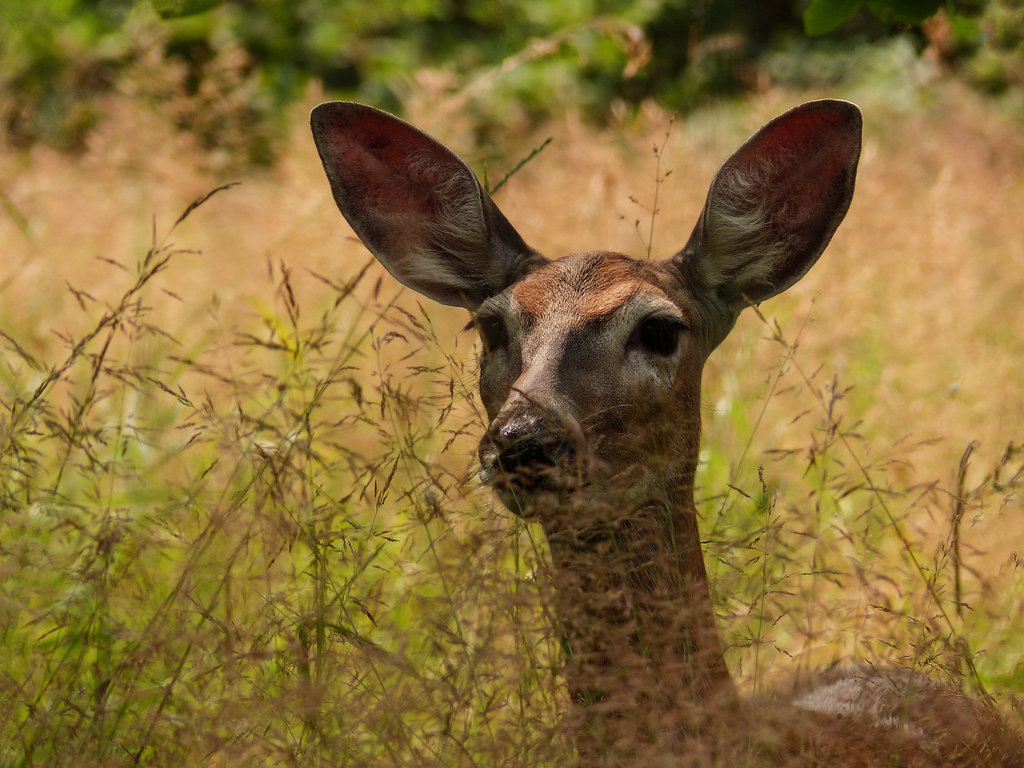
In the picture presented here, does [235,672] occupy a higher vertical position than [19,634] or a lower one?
lower

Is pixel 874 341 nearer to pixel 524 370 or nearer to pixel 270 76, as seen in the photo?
pixel 524 370

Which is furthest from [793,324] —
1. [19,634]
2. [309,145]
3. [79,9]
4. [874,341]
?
[79,9]

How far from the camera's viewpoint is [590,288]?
340 cm

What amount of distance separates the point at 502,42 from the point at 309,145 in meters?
2.54

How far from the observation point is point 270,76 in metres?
9.34

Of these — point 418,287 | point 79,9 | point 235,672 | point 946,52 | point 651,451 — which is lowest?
point 235,672

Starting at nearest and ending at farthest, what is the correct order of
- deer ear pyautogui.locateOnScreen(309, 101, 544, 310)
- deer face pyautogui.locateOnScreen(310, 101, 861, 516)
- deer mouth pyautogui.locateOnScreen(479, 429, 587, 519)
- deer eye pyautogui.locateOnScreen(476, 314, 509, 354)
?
1. deer mouth pyautogui.locateOnScreen(479, 429, 587, 519)
2. deer face pyautogui.locateOnScreen(310, 101, 861, 516)
3. deer eye pyautogui.locateOnScreen(476, 314, 509, 354)
4. deer ear pyautogui.locateOnScreen(309, 101, 544, 310)

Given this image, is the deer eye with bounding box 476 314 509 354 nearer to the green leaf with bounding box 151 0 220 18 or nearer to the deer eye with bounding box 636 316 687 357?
the deer eye with bounding box 636 316 687 357

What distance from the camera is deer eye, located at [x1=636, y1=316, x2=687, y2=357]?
3.29 metres

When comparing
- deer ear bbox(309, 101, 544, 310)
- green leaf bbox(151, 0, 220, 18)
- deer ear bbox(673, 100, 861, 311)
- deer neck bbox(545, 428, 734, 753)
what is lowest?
deer neck bbox(545, 428, 734, 753)

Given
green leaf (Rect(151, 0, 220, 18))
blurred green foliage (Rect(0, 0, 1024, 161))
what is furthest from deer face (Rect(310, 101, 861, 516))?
blurred green foliage (Rect(0, 0, 1024, 161))

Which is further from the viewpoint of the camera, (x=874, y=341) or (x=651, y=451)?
(x=874, y=341)

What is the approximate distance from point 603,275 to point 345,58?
6.79 metres

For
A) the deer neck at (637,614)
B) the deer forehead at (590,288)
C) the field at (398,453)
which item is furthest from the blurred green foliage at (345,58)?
the deer neck at (637,614)
